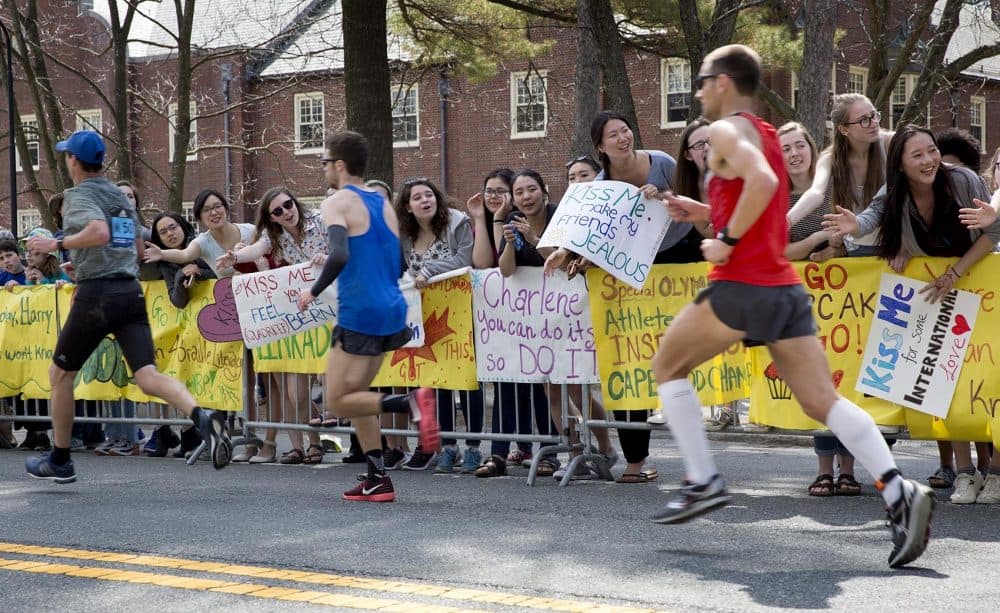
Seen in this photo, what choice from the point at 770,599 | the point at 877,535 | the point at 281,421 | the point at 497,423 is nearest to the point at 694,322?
the point at 770,599

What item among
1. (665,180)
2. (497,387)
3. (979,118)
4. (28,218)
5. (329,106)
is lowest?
(497,387)

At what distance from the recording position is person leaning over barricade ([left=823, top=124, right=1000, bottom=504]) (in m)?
7.09

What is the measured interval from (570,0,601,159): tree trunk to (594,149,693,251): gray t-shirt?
24.1 feet

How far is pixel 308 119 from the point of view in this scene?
1609 inches

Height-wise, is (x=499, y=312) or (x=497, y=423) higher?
(x=499, y=312)

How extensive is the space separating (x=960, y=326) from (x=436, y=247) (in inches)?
147

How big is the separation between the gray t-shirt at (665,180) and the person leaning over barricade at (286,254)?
2.61m

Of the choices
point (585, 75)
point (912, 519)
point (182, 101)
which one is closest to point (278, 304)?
point (912, 519)

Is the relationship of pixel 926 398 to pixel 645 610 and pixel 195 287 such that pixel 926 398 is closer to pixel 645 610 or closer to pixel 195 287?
pixel 645 610

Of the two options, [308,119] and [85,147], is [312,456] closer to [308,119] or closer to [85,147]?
[85,147]

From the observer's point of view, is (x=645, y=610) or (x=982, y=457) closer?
(x=645, y=610)

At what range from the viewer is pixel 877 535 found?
248 inches

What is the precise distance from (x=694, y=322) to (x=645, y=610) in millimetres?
1243

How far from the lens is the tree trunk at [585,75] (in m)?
15.8
